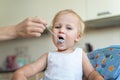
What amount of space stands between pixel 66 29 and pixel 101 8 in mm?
1163

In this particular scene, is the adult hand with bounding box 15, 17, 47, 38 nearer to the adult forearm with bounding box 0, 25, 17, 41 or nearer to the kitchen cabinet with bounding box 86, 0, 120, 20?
the adult forearm with bounding box 0, 25, 17, 41

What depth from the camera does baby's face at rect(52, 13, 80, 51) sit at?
3.62 ft

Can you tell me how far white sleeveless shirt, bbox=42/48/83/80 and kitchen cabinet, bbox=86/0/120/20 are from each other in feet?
3.66

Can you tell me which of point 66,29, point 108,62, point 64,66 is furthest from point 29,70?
point 108,62

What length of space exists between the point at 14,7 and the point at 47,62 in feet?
6.20

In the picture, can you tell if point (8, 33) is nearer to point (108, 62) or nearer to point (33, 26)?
point (33, 26)

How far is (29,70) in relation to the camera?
3.37 feet

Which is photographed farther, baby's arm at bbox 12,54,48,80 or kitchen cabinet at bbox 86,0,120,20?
kitchen cabinet at bbox 86,0,120,20

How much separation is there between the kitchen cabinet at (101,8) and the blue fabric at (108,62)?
3.10ft

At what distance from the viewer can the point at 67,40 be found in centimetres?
113

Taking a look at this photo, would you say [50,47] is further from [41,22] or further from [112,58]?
[41,22]

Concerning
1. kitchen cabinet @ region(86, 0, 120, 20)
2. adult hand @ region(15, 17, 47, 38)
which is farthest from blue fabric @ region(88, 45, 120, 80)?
kitchen cabinet @ region(86, 0, 120, 20)

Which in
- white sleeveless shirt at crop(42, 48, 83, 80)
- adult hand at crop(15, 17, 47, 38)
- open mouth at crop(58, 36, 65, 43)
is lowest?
white sleeveless shirt at crop(42, 48, 83, 80)

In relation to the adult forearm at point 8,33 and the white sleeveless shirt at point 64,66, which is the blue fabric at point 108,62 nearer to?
the white sleeveless shirt at point 64,66
